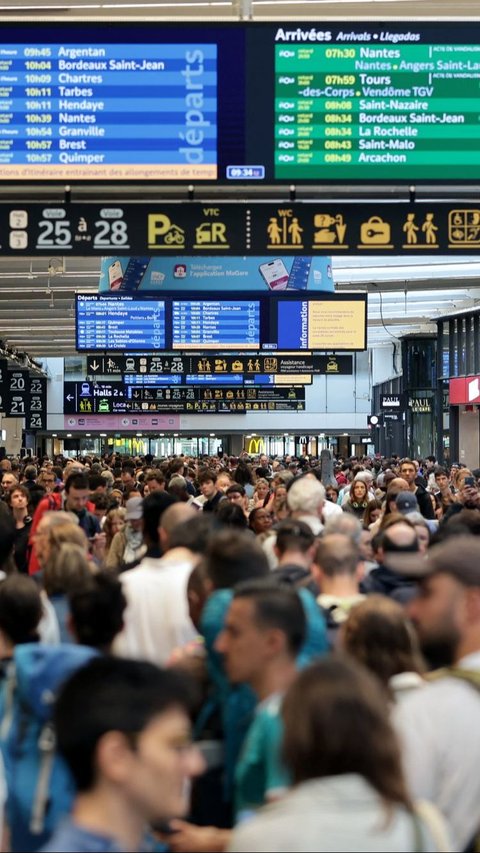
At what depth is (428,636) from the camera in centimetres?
396

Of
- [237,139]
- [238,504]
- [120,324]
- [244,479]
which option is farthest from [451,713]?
[120,324]

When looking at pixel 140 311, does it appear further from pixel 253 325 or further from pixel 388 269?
pixel 388 269

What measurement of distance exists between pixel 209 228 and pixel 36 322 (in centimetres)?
2711

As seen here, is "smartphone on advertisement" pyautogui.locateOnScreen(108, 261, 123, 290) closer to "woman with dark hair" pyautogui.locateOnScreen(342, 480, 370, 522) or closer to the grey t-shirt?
"woman with dark hair" pyautogui.locateOnScreen(342, 480, 370, 522)

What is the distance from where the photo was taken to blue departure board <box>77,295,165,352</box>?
21141 millimetres

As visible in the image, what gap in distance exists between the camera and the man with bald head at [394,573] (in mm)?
5984

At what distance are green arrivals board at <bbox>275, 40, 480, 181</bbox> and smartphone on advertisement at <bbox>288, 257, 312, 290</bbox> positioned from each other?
7462mm

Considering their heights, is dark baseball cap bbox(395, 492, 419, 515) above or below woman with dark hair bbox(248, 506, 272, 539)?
above

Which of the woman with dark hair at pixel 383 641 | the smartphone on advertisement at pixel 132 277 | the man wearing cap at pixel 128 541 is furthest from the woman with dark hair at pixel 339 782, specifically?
the smartphone on advertisement at pixel 132 277

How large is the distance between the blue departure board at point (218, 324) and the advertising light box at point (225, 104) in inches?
423

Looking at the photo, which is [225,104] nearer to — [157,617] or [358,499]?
[358,499]

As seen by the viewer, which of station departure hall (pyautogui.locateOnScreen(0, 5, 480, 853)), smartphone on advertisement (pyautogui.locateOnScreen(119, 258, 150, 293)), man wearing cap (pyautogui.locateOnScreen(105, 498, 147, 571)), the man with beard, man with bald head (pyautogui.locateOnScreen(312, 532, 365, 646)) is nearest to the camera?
station departure hall (pyautogui.locateOnScreen(0, 5, 480, 853))

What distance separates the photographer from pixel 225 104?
1009 centimetres

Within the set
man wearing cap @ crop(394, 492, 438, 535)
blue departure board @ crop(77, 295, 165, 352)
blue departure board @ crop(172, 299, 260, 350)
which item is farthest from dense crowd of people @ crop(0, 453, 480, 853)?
blue departure board @ crop(77, 295, 165, 352)
